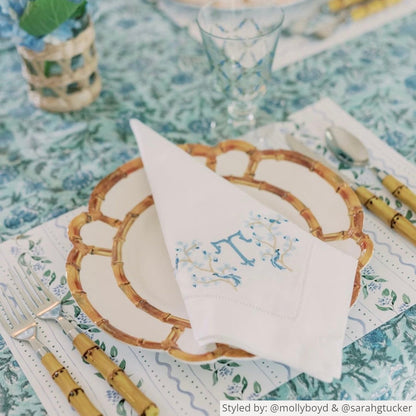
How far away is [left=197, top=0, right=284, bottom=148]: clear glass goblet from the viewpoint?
3.05ft

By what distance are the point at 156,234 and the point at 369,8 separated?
74 cm

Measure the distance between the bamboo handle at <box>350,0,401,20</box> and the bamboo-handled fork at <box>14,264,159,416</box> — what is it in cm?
84

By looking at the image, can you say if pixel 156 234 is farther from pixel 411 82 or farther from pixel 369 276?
pixel 411 82

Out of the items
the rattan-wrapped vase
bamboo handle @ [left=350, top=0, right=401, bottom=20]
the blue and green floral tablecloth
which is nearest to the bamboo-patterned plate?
the blue and green floral tablecloth

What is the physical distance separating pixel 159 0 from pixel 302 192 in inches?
28.7

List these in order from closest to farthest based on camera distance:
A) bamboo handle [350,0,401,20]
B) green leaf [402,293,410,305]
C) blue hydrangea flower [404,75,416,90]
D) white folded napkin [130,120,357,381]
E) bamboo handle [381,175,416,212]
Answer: white folded napkin [130,120,357,381]
green leaf [402,293,410,305]
bamboo handle [381,175,416,212]
blue hydrangea flower [404,75,416,90]
bamboo handle [350,0,401,20]

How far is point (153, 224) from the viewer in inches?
32.3

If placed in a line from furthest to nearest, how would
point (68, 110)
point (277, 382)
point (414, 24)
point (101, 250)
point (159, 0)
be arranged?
point (159, 0) → point (414, 24) → point (68, 110) → point (101, 250) → point (277, 382)

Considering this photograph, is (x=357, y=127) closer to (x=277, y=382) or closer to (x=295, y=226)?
(x=295, y=226)

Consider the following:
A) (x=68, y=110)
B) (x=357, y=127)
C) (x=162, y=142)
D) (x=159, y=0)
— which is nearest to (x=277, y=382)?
(x=162, y=142)

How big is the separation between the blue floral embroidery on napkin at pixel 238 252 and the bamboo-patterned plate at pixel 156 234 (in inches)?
1.8

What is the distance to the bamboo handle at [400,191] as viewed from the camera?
0.84 metres

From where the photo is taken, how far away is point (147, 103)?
111cm

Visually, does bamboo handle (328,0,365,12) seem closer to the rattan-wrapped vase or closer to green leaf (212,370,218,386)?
the rattan-wrapped vase
